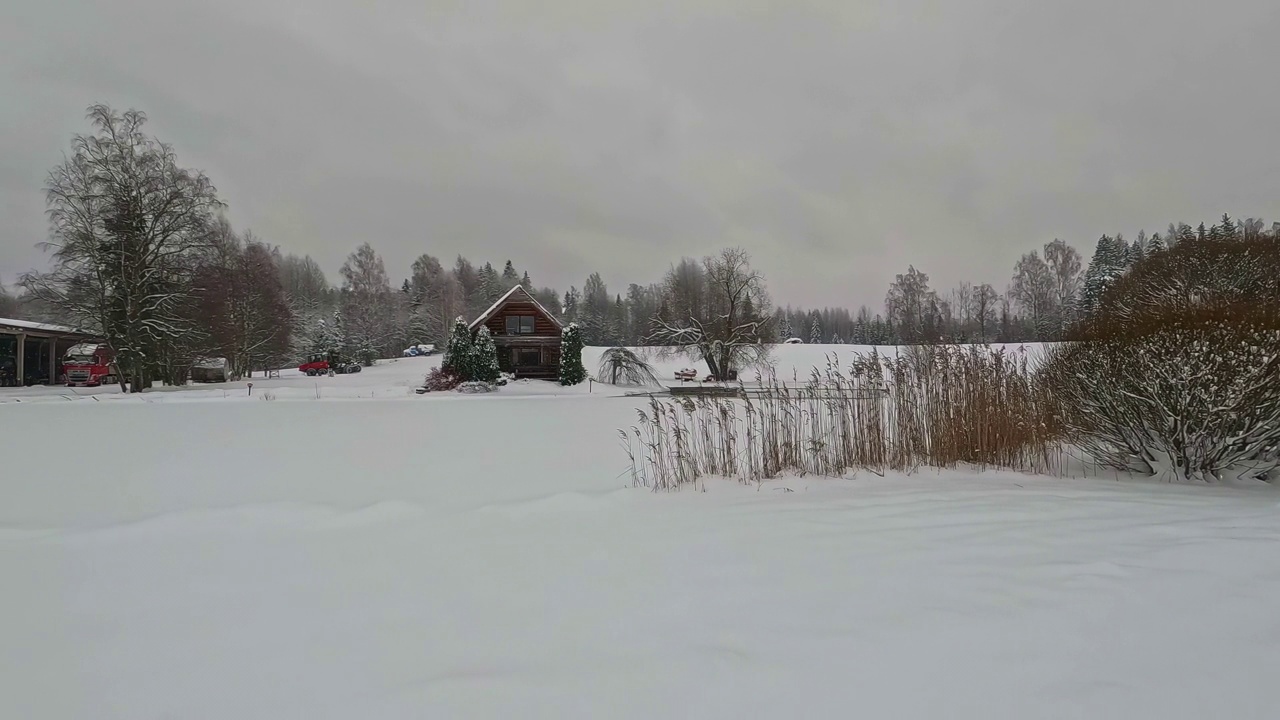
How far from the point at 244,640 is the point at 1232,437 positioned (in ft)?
25.6

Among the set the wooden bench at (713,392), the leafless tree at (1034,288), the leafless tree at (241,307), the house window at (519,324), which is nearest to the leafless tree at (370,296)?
the leafless tree at (241,307)

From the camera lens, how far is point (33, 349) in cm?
2827

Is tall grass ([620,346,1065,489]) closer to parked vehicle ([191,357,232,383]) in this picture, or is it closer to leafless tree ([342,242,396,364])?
parked vehicle ([191,357,232,383])

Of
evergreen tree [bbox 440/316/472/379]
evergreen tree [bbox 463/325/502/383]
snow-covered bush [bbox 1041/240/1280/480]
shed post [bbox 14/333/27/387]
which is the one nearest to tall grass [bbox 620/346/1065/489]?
snow-covered bush [bbox 1041/240/1280/480]

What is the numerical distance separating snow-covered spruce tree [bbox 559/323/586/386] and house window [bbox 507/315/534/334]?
14.0ft

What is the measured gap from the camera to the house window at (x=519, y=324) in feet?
99.6

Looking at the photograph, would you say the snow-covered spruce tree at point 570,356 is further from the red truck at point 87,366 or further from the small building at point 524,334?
the red truck at point 87,366

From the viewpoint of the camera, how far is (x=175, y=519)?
14.8ft

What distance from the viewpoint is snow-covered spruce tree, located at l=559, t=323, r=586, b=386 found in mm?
26906

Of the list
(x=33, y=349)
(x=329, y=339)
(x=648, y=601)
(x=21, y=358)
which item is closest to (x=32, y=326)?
(x=21, y=358)

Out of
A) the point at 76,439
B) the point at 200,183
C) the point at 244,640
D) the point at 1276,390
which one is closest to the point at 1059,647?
the point at 244,640

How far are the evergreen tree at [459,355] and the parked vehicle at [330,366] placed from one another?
16.3 m

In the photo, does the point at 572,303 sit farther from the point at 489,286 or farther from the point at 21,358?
the point at 21,358

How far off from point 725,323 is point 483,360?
14946mm
